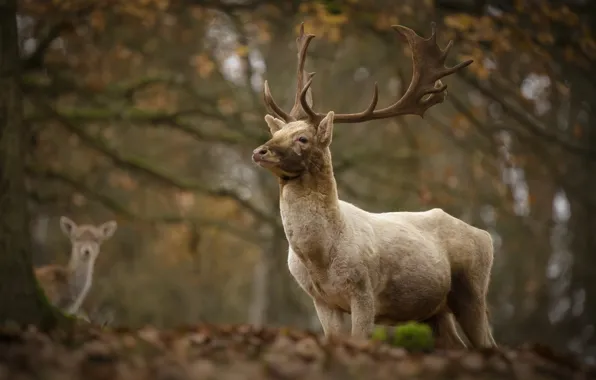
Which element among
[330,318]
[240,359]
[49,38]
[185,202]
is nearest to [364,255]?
[330,318]

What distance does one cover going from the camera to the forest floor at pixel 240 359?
15.8 ft

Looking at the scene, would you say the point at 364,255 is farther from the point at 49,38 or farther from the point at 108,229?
the point at 49,38

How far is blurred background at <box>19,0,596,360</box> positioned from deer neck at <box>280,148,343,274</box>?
5.85 meters

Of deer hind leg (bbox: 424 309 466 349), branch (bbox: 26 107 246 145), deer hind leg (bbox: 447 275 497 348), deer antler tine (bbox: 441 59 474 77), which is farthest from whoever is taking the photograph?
branch (bbox: 26 107 246 145)

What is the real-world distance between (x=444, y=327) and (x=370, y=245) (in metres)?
1.51

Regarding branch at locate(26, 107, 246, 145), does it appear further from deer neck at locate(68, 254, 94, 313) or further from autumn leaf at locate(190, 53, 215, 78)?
autumn leaf at locate(190, 53, 215, 78)

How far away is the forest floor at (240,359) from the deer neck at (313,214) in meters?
0.84

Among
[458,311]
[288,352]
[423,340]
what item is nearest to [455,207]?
[458,311]

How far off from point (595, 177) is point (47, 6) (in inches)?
390

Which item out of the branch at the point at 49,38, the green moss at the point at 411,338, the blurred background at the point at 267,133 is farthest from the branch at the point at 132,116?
the green moss at the point at 411,338

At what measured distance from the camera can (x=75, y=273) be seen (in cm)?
1318

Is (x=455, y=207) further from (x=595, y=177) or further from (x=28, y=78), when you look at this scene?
(x=28, y=78)

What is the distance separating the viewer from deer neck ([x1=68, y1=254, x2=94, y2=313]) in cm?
1296

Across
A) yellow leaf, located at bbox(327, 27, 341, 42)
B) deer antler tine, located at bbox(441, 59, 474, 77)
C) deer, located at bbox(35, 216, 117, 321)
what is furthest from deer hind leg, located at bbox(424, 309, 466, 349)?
yellow leaf, located at bbox(327, 27, 341, 42)
